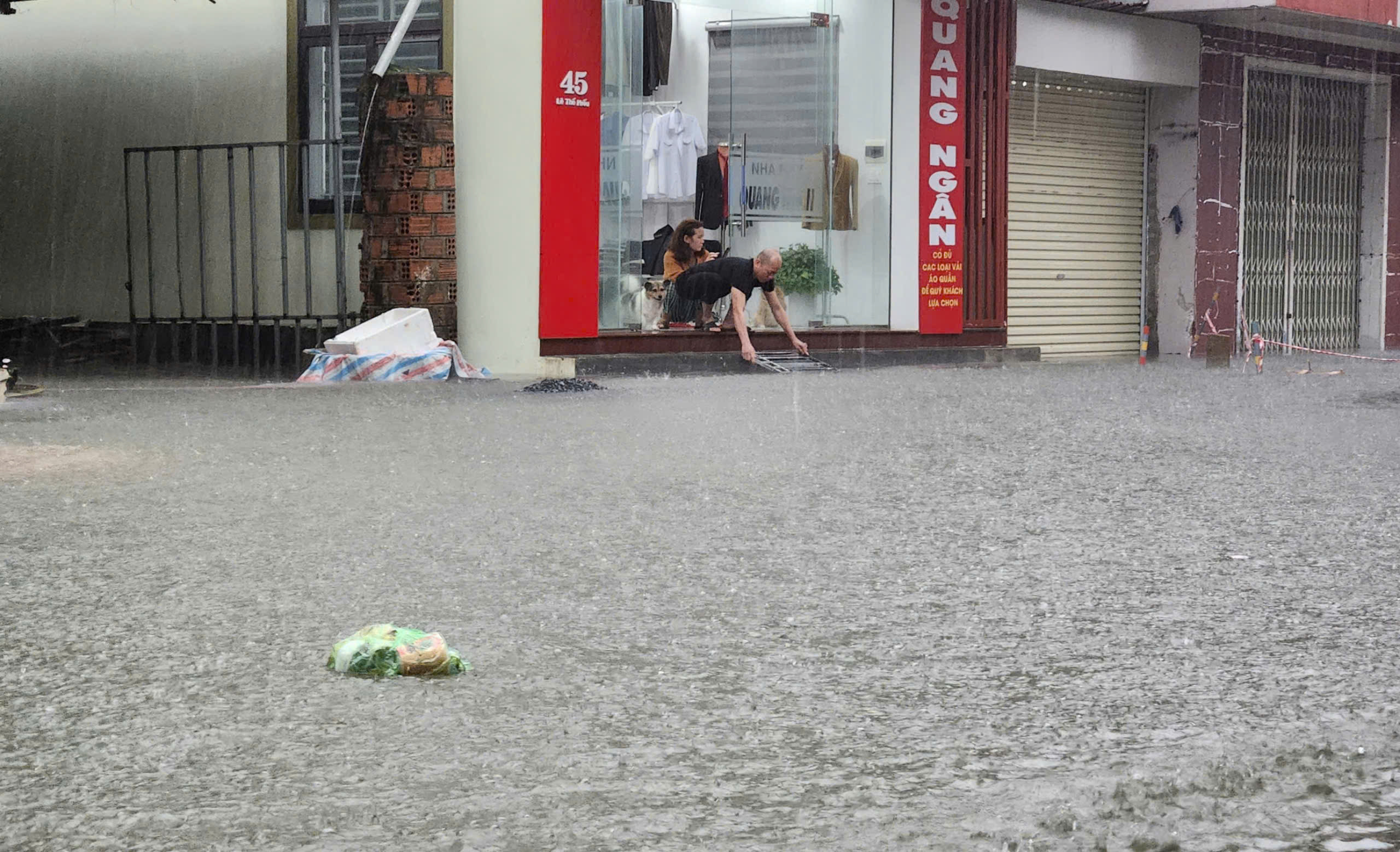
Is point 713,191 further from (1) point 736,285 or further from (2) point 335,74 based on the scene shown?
(2) point 335,74

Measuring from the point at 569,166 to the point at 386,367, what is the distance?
2.73 m

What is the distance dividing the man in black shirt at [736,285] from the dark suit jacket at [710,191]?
60 cm

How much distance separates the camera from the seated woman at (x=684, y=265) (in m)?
16.5

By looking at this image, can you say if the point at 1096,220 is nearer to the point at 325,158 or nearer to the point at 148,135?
the point at 325,158

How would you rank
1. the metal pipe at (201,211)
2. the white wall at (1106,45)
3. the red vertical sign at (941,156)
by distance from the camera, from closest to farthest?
the metal pipe at (201,211) < the red vertical sign at (941,156) < the white wall at (1106,45)

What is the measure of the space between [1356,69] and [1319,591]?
21.0 meters

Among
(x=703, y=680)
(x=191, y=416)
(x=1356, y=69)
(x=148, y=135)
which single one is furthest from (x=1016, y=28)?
(x=703, y=680)

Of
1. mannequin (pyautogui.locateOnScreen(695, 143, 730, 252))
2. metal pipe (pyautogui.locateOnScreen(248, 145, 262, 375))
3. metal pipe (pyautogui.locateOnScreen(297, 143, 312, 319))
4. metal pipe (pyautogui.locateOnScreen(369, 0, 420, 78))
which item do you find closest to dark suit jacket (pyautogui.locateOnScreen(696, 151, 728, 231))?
mannequin (pyautogui.locateOnScreen(695, 143, 730, 252))

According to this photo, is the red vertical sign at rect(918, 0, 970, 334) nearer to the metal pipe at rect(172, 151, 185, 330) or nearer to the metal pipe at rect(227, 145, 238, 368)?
the metal pipe at rect(227, 145, 238, 368)

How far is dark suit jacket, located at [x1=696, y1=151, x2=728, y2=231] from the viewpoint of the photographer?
16828 millimetres

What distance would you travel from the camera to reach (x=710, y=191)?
16.9 meters

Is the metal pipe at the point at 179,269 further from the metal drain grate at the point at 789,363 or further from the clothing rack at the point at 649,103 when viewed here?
the metal drain grate at the point at 789,363

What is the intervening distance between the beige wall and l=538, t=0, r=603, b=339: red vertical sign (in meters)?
2.33

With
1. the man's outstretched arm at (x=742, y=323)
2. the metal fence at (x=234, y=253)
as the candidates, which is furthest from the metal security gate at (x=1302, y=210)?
the metal fence at (x=234, y=253)
